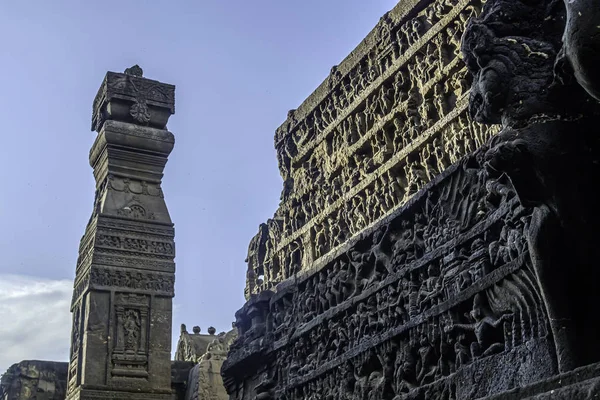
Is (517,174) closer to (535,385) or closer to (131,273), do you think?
(535,385)

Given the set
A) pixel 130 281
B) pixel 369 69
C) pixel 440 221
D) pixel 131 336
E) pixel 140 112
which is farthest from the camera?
pixel 140 112

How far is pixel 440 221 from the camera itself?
5.51 m

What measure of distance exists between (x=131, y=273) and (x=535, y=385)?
872 cm

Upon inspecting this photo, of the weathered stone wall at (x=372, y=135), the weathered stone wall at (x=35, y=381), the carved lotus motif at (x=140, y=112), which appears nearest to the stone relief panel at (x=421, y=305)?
the weathered stone wall at (x=372, y=135)

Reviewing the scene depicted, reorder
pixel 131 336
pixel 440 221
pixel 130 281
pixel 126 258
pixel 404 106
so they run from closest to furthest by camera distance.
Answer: pixel 440 221 < pixel 404 106 < pixel 131 336 < pixel 130 281 < pixel 126 258

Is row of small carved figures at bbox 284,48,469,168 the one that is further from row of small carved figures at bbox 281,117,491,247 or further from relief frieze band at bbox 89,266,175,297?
relief frieze band at bbox 89,266,175,297

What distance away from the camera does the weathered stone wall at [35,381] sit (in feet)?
35.3

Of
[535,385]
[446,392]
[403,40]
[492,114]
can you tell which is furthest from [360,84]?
[535,385]

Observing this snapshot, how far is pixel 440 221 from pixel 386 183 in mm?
1609

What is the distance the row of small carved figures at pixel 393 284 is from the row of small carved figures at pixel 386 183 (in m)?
0.70

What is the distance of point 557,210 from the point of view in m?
3.05

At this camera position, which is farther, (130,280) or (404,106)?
(130,280)

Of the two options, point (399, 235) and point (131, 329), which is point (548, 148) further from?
point (131, 329)

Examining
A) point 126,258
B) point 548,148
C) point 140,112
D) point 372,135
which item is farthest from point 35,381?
point 548,148
